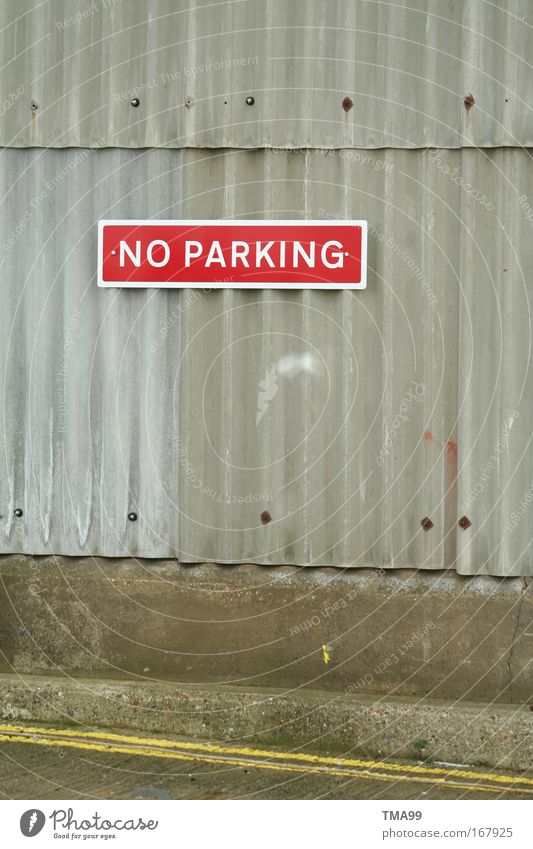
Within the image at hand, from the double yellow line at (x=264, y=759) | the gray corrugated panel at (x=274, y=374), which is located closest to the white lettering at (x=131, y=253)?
the gray corrugated panel at (x=274, y=374)

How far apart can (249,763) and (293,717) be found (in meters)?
0.46

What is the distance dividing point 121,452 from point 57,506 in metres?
0.57

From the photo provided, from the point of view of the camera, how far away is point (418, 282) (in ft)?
23.2

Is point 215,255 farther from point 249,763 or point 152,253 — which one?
point 249,763

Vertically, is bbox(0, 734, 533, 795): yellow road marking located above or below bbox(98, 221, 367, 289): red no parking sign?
below

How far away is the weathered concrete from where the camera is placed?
686cm

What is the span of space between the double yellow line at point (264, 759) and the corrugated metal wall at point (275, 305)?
1.19 metres

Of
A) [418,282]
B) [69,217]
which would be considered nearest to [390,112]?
[418,282]

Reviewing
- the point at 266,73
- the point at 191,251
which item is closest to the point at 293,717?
the point at 191,251

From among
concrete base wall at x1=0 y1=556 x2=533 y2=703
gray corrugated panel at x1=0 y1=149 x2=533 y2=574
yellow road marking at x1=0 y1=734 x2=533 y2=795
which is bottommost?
yellow road marking at x1=0 y1=734 x2=533 y2=795

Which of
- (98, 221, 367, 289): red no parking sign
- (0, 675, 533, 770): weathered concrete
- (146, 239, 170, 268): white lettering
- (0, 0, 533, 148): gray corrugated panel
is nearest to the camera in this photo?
(0, 675, 533, 770): weathered concrete

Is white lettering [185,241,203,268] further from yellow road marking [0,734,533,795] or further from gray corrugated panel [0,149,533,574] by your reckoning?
yellow road marking [0,734,533,795]

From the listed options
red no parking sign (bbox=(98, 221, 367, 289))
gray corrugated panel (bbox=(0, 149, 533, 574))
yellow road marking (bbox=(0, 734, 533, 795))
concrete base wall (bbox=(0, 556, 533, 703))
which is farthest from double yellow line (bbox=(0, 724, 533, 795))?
red no parking sign (bbox=(98, 221, 367, 289))

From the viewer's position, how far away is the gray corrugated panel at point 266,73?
6980mm
